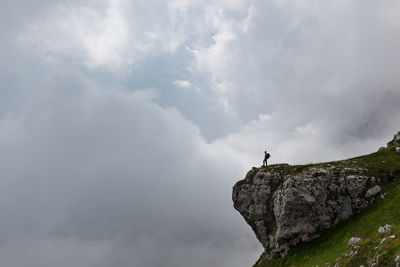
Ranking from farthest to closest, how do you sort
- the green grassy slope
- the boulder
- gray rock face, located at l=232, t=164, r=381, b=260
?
gray rock face, located at l=232, t=164, r=381, b=260 < the boulder < the green grassy slope

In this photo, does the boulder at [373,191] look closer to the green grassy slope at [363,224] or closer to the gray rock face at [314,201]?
the gray rock face at [314,201]

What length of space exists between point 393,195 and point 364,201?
4826 mm

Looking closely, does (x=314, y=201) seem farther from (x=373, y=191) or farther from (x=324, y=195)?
(x=373, y=191)

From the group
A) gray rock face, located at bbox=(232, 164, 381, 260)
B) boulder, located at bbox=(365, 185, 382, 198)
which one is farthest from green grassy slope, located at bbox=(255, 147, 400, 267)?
gray rock face, located at bbox=(232, 164, 381, 260)

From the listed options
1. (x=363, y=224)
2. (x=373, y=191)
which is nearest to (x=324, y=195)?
(x=373, y=191)

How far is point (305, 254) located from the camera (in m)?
52.4

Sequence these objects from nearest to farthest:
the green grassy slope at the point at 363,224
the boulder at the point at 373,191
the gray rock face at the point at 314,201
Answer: the green grassy slope at the point at 363,224 → the boulder at the point at 373,191 → the gray rock face at the point at 314,201

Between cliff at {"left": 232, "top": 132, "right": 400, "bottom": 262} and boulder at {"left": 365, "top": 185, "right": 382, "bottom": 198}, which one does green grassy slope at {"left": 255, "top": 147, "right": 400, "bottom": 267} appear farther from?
boulder at {"left": 365, "top": 185, "right": 382, "bottom": 198}

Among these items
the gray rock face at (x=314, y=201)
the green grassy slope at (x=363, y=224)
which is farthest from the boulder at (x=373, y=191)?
the green grassy slope at (x=363, y=224)

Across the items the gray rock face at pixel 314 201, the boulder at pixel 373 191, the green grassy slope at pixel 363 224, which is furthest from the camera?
the gray rock face at pixel 314 201

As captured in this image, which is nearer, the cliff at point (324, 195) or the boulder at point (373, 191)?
the boulder at point (373, 191)

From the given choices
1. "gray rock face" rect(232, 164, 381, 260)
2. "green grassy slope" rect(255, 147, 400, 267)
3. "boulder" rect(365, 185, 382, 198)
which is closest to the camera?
"green grassy slope" rect(255, 147, 400, 267)

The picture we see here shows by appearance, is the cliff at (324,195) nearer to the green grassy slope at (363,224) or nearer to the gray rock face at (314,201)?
the gray rock face at (314,201)

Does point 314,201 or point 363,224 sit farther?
point 314,201
